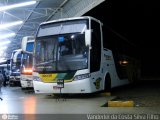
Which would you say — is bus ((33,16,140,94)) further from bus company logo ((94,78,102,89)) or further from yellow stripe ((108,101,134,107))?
yellow stripe ((108,101,134,107))

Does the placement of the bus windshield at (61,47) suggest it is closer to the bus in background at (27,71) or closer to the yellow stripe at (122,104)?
the yellow stripe at (122,104)

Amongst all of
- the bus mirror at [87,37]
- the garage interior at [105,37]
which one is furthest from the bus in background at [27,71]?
the bus mirror at [87,37]

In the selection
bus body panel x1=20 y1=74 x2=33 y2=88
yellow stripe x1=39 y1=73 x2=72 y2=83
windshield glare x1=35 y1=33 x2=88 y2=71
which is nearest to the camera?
windshield glare x1=35 y1=33 x2=88 y2=71

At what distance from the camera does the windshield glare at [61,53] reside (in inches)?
548

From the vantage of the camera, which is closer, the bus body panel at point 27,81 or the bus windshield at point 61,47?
the bus windshield at point 61,47

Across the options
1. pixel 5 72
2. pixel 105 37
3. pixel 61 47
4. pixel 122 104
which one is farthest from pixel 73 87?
pixel 5 72

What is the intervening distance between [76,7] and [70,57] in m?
8.10

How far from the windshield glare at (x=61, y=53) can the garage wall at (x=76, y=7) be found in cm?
436

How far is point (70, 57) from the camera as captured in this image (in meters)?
14.0

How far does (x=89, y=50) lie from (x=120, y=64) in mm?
4722

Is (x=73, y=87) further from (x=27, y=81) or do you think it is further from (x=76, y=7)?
(x=76, y=7)

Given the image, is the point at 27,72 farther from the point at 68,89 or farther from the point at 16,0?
the point at 68,89

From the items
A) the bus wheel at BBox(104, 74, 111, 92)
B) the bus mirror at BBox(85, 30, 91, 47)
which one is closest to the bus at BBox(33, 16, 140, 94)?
the bus mirror at BBox(85, 30, 91, 47)

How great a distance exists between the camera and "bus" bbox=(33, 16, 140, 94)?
1384 cm
